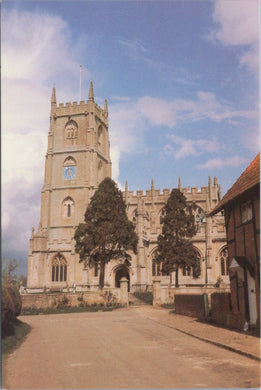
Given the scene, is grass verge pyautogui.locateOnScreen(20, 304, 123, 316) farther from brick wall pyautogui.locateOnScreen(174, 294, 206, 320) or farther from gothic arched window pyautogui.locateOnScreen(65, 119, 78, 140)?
gothic arched window pyautogui.locateOnScreen(65, 119, 78, 140)

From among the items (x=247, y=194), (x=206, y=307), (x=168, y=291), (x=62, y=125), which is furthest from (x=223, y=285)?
(x=62, y=125)

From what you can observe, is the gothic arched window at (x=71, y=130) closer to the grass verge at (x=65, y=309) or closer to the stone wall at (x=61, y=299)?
the stone wall at (x=61, y=299)

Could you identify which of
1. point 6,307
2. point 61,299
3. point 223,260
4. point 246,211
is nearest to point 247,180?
point 246,211

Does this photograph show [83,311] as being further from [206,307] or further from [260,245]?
[260,245]

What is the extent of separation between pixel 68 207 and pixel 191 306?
36426 mm

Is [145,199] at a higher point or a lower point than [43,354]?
higher

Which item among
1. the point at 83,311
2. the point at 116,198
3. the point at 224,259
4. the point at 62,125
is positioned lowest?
the point at 83,311

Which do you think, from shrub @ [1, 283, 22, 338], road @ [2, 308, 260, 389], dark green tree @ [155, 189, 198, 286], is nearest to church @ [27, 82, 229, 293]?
dark green tree @ [155, 189, 198, 286]

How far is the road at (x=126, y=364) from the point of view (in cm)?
698

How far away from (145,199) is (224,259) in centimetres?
1871

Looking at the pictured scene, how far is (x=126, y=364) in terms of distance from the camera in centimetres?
845

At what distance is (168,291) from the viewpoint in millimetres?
29312

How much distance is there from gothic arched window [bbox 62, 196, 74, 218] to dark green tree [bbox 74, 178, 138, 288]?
21.2 meters

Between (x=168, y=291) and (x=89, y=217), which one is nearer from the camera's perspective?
(x=168, y=291)
